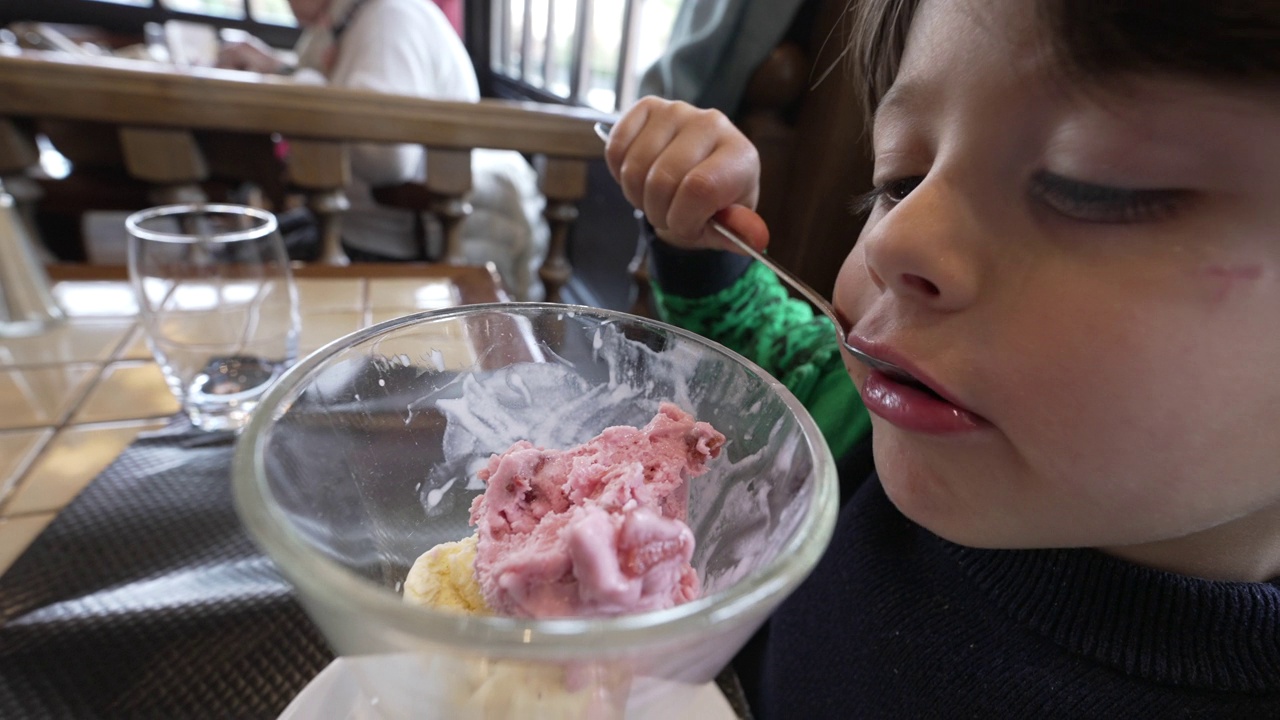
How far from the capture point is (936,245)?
0.90ft

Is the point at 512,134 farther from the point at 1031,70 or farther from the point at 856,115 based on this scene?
the point at 1031,70

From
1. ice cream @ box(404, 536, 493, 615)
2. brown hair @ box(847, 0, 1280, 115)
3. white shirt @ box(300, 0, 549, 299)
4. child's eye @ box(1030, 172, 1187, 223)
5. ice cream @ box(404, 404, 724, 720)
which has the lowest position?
white shirt @ box(300, 0, 549, 299)

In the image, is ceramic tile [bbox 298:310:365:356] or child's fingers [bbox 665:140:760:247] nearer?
child's fingers [bbox 665:140:760:247]

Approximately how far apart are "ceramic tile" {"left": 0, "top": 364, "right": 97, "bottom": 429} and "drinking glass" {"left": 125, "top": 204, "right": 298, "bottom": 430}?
0.26ft

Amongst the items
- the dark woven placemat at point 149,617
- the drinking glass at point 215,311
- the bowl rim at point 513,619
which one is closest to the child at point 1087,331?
the bowl rim at point 513,619

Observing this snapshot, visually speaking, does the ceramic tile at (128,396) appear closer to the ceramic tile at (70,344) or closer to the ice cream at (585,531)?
the ceramic tile at (70,344)

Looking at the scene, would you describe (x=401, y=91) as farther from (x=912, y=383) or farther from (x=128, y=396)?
(x=912, y=383)

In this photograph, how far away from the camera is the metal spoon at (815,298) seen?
32 cm

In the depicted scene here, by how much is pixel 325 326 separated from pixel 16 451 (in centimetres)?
25

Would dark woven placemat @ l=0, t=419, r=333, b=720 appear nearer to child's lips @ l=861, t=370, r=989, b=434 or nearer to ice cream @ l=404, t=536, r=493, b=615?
ice cream @ l=404, t=536, r=493, b=615

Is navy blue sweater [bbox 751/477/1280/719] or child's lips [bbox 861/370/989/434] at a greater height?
child's lips [bbox 861/370/989/434]

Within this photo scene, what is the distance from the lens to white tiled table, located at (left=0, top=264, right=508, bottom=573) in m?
0.46

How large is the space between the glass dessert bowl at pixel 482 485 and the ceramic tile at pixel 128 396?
37cm

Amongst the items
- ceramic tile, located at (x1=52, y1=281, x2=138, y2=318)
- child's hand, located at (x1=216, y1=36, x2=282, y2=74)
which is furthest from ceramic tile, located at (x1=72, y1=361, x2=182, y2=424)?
child's hand, located at (x1=216, y1=36, x2=282, y2=74)
